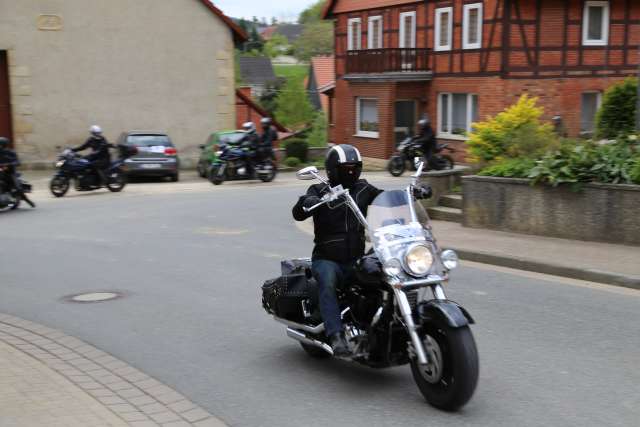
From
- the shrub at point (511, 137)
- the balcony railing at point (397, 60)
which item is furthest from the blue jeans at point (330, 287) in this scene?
the balcony railing at point (397, 60)

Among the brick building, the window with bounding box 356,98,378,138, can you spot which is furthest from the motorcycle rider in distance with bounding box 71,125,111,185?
the window with bounding box 356,98,378,138

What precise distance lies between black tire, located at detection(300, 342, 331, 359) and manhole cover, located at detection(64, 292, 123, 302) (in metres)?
3.10

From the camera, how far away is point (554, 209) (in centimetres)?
1149

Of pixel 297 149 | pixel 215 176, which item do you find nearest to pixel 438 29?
pixel 297 149

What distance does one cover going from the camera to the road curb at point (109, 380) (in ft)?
17.1

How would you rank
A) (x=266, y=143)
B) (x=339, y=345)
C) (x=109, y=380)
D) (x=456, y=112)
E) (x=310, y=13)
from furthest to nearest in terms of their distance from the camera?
1. (x=310, y=13)
2. (x=456, y=112)
3. (x=266, y=143)
4. (x=109, y=380)
5. (x=339, y=345)

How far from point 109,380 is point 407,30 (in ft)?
96.2

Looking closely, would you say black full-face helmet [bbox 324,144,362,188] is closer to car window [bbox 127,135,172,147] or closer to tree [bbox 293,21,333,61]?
car window [bbox 127,135,172,147]

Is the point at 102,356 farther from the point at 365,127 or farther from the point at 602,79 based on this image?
the point at 365,127

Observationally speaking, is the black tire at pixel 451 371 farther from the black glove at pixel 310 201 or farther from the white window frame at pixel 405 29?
the white window frame at pixel 405 29

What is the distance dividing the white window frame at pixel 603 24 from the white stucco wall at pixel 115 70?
43.5ft

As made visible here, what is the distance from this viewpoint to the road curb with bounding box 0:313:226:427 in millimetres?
5203

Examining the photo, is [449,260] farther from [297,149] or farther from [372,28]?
[372,28]

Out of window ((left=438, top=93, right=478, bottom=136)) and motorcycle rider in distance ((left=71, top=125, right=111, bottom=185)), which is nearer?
motorcycle rider in distance ((left=71, top=125, right=111, bottom=185))
